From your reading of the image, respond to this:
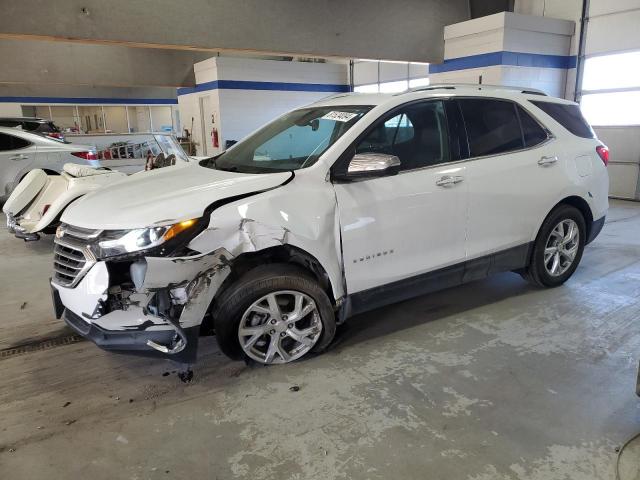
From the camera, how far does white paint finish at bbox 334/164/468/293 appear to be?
9.85 feet

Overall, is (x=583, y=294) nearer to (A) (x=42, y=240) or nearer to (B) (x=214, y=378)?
(B) (x=214, y=378)

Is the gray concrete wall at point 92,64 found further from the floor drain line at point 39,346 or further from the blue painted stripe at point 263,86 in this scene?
the floor drain line at point 39,346

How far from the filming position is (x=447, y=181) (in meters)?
3.32

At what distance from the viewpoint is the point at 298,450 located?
91.9 inches

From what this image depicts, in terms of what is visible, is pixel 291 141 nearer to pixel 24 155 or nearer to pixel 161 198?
pixel 161 198

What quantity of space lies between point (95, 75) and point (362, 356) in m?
15.5

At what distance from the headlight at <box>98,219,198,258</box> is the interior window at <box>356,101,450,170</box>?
131cm

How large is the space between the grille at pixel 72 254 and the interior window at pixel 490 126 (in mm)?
2552

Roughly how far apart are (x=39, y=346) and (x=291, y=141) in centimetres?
229

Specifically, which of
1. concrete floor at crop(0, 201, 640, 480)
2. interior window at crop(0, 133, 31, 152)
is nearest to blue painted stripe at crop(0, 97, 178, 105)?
interior window at crop(0, 133, 31, 152)

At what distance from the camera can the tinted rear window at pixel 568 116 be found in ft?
13.3

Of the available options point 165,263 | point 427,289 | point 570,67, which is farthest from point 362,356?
point 570,67

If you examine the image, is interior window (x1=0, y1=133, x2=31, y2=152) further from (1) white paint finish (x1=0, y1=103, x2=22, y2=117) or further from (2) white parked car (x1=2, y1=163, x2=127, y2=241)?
(1) white paint finish (x1=0, y1=103, x2=22, y2=117)

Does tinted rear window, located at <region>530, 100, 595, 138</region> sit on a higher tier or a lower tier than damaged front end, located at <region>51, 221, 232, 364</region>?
higher
